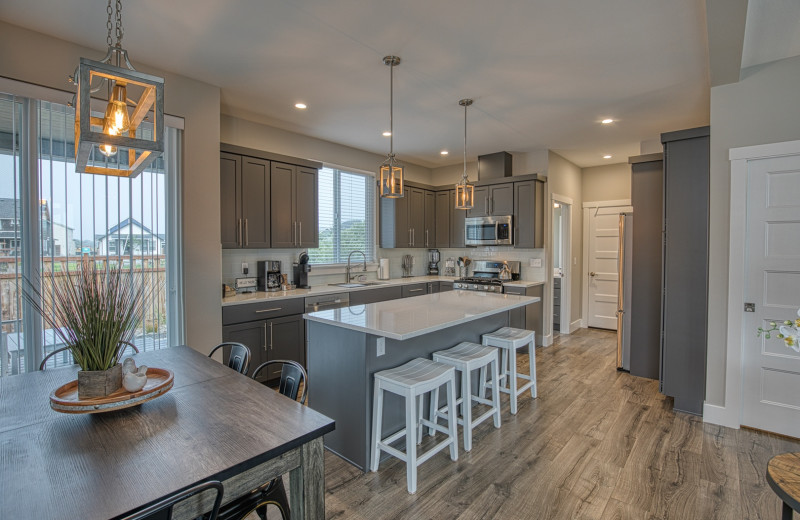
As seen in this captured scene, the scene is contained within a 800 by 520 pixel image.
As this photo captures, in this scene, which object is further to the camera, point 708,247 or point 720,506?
point 708,247

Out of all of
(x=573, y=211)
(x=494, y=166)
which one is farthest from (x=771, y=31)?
(x=573, y=211)

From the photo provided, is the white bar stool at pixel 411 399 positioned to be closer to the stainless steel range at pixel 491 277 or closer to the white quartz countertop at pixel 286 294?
the white quartz countertop at pixel 286 294

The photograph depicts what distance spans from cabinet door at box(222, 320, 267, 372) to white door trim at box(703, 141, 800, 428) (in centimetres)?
393

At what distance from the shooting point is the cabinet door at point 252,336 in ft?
11.4

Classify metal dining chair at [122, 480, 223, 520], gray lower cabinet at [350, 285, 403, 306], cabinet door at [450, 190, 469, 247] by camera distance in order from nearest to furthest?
metal dining chair at [122, 480, 223, 520] < gray lower cabinet at [350, 285, 403, 306] < cabinet door at [450, 190, 469, 247]

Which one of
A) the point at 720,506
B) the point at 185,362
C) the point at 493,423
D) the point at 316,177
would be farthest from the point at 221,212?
the point at 720,506

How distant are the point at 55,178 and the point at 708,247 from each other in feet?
16.1

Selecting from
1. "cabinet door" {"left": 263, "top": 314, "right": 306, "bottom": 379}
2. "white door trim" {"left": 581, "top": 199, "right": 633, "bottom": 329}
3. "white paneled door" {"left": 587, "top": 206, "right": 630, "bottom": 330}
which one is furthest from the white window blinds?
"white paneled door" {"left": 587, "top": 206, "right": 630, "bottom": 330}

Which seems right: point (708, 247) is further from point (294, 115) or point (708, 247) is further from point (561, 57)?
point (294, 115)

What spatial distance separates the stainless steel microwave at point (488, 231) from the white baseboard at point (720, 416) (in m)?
2.91

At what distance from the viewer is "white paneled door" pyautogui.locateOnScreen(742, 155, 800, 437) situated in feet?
8.87

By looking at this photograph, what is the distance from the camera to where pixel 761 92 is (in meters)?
2.82

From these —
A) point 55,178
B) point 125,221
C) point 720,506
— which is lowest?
point 720,506

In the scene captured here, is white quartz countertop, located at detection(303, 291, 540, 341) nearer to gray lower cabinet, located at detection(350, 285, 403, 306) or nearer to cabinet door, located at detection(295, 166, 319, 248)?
gray lower cabinet, located at detection(350, 285, 403, 306)
